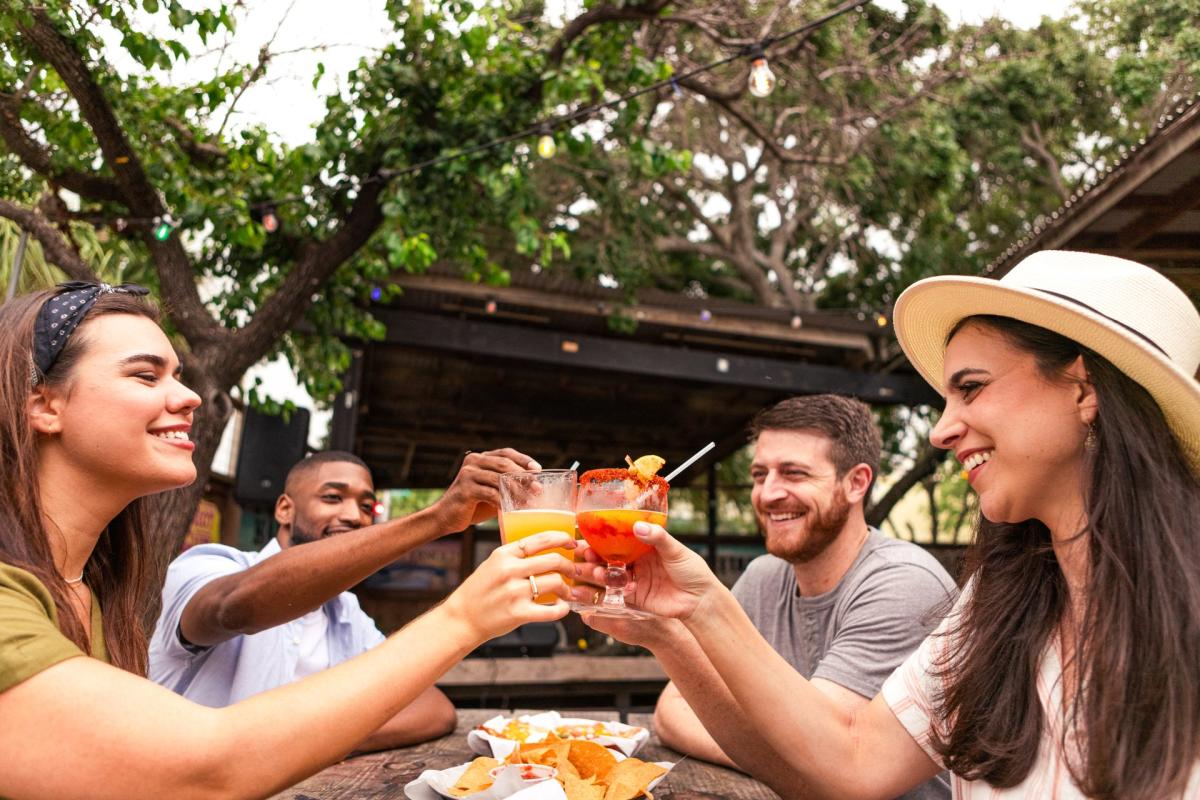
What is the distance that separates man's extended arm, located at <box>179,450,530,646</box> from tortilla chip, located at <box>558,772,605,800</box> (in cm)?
69

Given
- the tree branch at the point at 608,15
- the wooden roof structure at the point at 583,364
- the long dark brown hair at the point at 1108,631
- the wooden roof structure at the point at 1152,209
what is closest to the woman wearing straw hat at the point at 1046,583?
the long dark brown hair at the point at 1108,631

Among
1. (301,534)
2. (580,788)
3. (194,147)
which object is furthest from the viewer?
(194,147)

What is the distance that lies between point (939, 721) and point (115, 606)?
66.2 inches

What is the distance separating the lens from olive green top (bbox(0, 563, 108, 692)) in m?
1.15

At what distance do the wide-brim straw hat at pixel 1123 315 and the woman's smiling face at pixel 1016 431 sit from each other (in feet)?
0.22

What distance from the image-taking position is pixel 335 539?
2355 millimetres

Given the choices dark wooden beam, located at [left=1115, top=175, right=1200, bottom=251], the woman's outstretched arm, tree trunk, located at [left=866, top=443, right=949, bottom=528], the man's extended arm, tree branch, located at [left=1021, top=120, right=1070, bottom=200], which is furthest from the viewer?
tree branch, located at [left=1021, top=120, right=1070, bottom=200]

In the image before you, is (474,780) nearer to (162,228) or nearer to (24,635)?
(24,635)

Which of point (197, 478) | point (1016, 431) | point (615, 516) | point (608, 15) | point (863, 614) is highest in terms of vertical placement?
point (608, 15)

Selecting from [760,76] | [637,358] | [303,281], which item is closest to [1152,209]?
[760,76]

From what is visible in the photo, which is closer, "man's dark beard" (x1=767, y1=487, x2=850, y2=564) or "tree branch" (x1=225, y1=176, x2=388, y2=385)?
"man's dark beard" (x1=767, y1=487, x2=850, y2=564)

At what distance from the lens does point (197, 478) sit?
4.96 metres

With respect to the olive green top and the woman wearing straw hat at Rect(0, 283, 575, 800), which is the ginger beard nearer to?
the woman wearing straw hat at Rect(0, 283, 575, 800)

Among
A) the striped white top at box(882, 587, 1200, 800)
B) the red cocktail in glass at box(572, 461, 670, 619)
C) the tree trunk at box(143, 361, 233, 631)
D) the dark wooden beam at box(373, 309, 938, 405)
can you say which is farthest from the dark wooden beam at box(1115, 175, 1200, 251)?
the tree trunk at box(143, 361, 233, 631)
